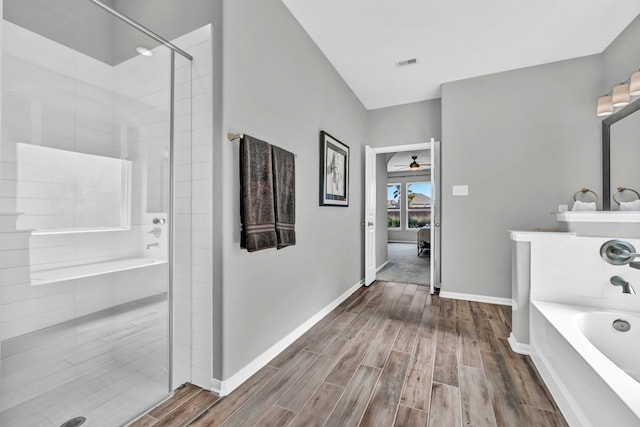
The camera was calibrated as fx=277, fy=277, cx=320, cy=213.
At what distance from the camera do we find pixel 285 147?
230 cm

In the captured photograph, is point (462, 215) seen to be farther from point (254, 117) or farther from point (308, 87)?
point (254, 117)

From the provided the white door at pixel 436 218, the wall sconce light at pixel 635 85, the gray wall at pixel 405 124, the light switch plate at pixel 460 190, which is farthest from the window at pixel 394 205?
the wall sconce light at pixel 635 85

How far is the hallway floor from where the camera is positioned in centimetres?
449

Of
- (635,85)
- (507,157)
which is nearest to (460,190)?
(507,157)

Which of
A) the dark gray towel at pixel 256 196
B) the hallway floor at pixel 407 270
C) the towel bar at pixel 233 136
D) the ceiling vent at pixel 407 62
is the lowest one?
the hallway floor at pixel 407 270

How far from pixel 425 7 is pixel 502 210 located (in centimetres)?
239

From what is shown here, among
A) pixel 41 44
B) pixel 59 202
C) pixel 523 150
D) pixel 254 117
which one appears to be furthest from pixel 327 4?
pixel 523 150

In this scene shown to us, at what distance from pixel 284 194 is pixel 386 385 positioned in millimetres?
1474

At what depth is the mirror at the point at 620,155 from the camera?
2.42 metres

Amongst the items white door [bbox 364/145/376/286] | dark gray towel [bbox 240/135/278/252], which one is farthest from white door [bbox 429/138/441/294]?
dark gray towel [bbox 240/135/278/252]

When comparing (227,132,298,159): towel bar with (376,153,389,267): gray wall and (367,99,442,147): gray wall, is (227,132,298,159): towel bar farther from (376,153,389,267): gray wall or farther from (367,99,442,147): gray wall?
(376,153,389,267): gray wall

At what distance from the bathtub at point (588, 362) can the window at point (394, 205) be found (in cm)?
803

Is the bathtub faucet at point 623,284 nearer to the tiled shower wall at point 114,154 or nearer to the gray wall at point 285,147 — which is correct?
the gray wall at point 285,147

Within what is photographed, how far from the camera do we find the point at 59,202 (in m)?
1.44
